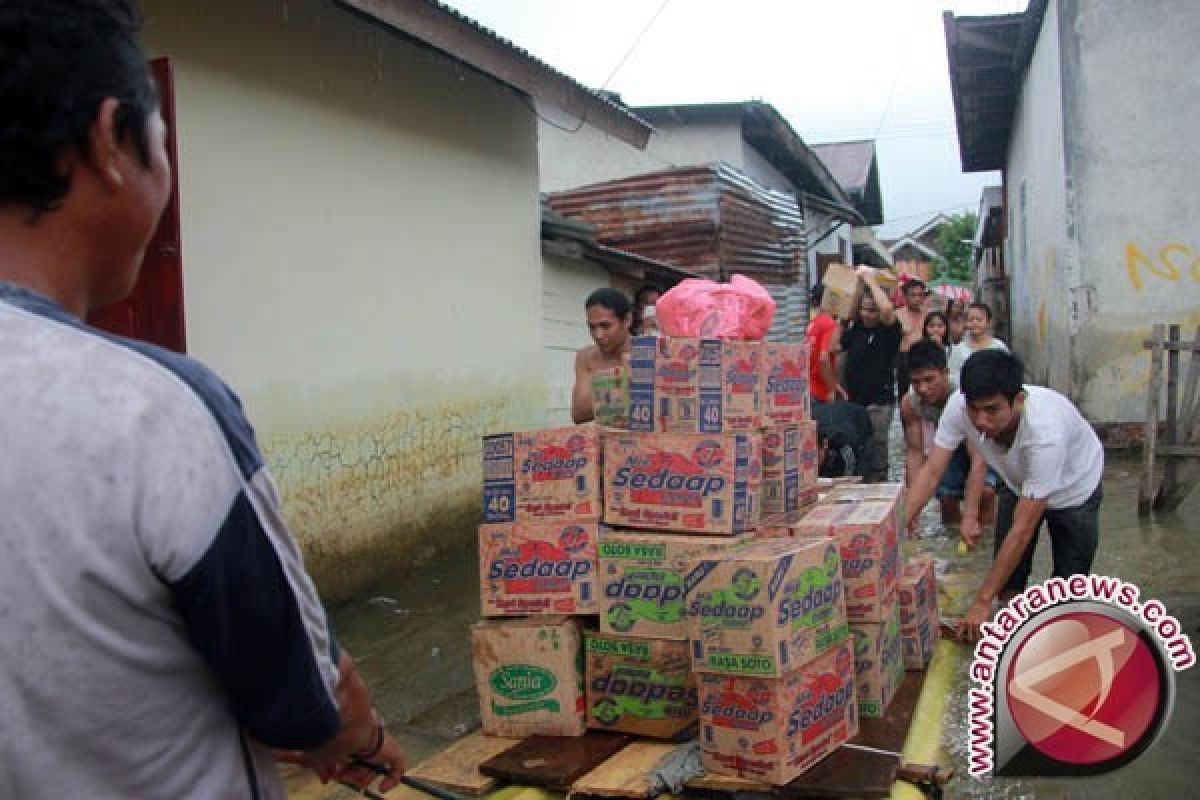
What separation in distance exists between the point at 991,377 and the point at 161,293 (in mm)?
3299

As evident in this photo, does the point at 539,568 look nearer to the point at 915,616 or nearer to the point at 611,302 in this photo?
the point at 915,616

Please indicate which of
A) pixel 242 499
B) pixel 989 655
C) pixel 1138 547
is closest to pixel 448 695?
pixel 989 655

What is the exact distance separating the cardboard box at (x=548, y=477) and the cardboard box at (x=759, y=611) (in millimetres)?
688

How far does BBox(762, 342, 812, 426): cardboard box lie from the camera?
4082mm

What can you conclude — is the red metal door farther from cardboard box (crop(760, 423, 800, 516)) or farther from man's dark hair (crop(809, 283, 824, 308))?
man's dark hair (crop(809, 283, 824, 308))

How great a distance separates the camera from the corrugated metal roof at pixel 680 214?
11961 mm

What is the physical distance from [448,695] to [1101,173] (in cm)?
873

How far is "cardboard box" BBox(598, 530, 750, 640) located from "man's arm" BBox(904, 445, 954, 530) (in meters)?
1.51

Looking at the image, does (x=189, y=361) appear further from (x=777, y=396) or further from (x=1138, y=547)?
(x=1138, y=547)

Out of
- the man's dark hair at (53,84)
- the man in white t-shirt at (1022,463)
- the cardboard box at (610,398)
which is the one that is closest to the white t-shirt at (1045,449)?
the man in white t-shirt at (1022,463)

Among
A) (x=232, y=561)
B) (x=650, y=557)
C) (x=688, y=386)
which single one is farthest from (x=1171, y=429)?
(x=232, y=561)

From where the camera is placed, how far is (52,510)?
99 cm

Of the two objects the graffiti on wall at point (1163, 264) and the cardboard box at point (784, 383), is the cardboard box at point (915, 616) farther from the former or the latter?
the graffiti on wall at point (1163, 264)

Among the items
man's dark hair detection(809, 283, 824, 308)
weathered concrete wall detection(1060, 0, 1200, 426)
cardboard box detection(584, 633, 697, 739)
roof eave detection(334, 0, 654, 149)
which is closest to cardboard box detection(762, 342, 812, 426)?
cardboard box detection(584, 633, 697, 739)
